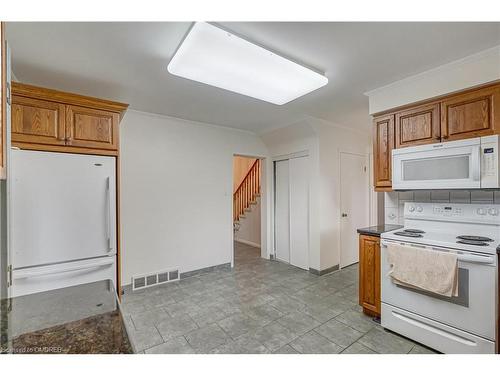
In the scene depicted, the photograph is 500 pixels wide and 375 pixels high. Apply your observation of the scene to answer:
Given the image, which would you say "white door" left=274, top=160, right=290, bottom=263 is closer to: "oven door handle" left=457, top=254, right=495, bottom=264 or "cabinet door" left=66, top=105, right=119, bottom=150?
"oven door handle" left=457, top=254, right=495, bottom=264

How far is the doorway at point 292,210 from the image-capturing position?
412 cm

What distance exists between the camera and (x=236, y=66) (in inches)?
72.7

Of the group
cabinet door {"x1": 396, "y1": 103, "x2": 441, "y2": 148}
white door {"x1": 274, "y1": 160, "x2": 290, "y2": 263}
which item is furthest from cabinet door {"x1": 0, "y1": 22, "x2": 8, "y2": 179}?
white door {"x1": 274, "y1": 160, "x2": 290, "y2": 263}

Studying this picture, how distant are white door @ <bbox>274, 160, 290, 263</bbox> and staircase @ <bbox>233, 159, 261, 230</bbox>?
51.1 inches

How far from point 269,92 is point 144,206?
2349 mm

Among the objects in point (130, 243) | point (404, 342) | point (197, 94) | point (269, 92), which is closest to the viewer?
point (404, 342)

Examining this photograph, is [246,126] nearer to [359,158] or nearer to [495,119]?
[359,158]

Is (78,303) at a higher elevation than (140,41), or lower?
lower

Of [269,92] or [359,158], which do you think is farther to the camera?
[359,158]

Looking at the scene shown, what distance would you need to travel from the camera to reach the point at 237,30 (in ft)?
5.41

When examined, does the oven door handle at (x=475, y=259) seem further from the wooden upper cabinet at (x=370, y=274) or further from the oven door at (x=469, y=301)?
the wooden upper cabinet at (x=370, y=274)

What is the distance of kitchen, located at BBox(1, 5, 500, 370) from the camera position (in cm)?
163

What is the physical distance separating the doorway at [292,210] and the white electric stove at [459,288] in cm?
177

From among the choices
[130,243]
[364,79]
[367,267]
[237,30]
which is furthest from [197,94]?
[367,267]
